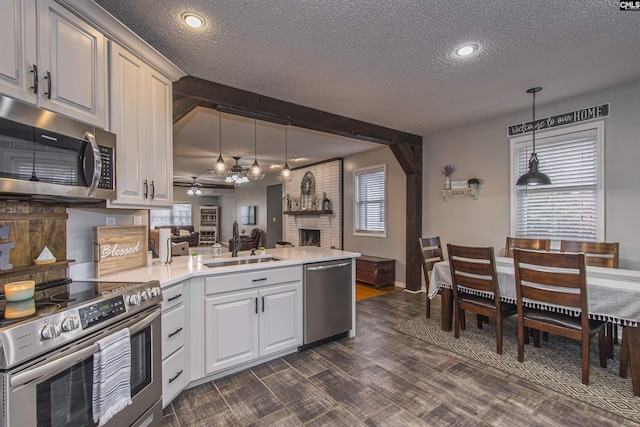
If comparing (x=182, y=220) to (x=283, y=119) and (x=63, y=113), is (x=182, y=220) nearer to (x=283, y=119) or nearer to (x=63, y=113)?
(x=283, y=119)

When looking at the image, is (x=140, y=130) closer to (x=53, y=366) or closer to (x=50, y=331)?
(x=50, y=331)

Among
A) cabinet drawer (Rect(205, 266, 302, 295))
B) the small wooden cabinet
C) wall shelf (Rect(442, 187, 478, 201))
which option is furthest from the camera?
the small wooden cabinet

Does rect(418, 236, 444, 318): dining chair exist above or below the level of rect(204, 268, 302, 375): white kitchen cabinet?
above

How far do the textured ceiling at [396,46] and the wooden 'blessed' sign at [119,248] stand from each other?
4.73ft

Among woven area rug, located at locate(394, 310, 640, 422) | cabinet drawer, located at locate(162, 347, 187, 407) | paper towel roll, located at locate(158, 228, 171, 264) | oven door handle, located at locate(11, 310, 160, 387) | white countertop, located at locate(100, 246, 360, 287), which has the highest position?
paper towel roll, located at locate(158, 228, 171, 264)

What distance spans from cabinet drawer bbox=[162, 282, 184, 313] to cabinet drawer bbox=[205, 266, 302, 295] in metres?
0.20

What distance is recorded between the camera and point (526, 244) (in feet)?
11.7

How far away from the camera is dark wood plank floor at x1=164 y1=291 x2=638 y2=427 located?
1.93m

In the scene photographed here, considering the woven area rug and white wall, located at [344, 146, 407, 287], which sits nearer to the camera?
the woven area rug

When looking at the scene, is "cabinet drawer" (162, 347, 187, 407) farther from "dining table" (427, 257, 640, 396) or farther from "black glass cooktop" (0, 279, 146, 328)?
"dining table" (427, 257, 640, 396)

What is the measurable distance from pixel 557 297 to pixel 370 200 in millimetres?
3946

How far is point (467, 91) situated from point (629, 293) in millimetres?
2249

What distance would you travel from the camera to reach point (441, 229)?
4.83 meters

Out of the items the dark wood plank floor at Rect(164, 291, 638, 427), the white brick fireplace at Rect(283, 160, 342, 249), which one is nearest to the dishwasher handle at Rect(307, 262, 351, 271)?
the dark wood plank floor at Rect(164, 291, 638, 427)
